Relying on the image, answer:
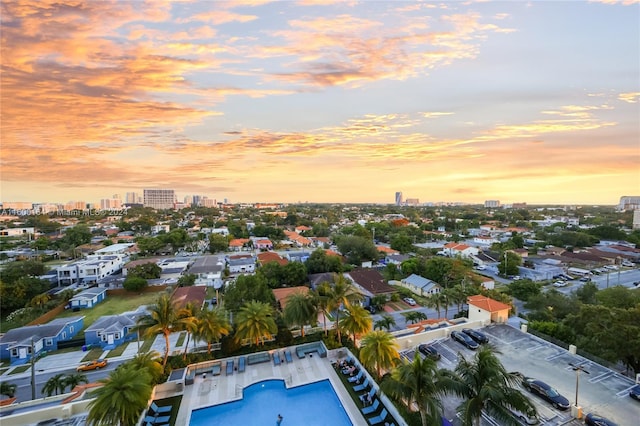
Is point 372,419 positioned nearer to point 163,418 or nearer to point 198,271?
point 163,418

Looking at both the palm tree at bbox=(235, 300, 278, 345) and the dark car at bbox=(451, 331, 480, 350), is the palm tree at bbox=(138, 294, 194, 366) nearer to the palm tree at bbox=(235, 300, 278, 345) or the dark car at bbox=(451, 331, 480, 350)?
the palm tree at bbox=(235, 300, 278, 345)

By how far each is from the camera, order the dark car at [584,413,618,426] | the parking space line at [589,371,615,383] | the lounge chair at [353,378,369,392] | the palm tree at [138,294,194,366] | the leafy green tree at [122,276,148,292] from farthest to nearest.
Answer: the leafy green tree at [122,276,148,292], the palm tree at [138,294,194,366], the lounge chair at [353,378,369,392], the parking space line at [589,371,615,383], the dark car at [584,413,618,426]

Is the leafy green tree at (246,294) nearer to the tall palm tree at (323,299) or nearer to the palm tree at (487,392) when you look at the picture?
the tall palm tree at (323,299)

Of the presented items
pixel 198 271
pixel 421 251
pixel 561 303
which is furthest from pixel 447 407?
pixel 421 251

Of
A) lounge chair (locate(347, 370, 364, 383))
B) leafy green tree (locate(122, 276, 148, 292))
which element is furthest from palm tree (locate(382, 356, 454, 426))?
leafy green tree (locate(122, 276, 148, 292))

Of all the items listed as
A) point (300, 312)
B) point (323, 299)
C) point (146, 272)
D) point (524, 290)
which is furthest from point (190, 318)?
point (524, 290)

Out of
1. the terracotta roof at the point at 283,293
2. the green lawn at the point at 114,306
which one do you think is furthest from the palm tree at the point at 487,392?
the green lawn at the point at 114,306
